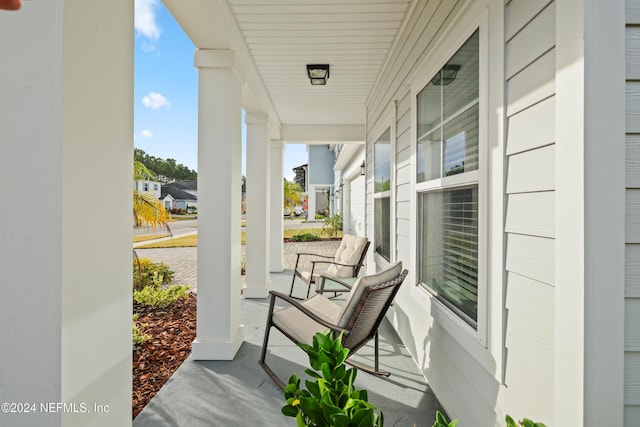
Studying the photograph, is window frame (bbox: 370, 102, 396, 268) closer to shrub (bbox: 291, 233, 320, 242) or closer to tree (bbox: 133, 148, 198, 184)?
shrub (bbox: 291, 233, 320, 242)

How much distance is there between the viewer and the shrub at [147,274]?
5180mm

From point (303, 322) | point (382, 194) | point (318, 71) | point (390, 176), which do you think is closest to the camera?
point (303, 322)

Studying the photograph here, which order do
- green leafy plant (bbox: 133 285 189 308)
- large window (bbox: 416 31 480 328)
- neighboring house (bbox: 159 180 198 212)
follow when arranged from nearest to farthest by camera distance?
1. large window (bbox: 416 31 480 328)
2. green leafy plant (bbox: 133 285 189 308)
3. neighboring house (bbox: 159 180 198 212)

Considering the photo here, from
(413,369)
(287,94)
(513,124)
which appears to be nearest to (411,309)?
(413,369)

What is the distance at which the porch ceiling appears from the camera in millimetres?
2541

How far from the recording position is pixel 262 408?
7.03 ft

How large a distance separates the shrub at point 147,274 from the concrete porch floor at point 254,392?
2.88 m

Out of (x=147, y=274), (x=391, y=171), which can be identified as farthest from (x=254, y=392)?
(x=147, y=274)

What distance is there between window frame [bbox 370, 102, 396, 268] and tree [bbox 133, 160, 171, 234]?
3100 mm

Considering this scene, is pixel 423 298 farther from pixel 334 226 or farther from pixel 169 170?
pixel 169 170

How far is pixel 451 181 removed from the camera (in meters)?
1.94

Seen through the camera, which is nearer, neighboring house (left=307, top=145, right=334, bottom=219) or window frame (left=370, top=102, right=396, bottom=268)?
window frame (left=370, top=102, right=396, bottom=268)

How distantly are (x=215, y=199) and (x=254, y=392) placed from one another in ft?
4.87

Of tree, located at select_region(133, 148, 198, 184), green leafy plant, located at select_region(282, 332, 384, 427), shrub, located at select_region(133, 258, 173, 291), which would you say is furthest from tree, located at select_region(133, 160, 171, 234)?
tree, located at select_region(133, 148, 198, 184)
